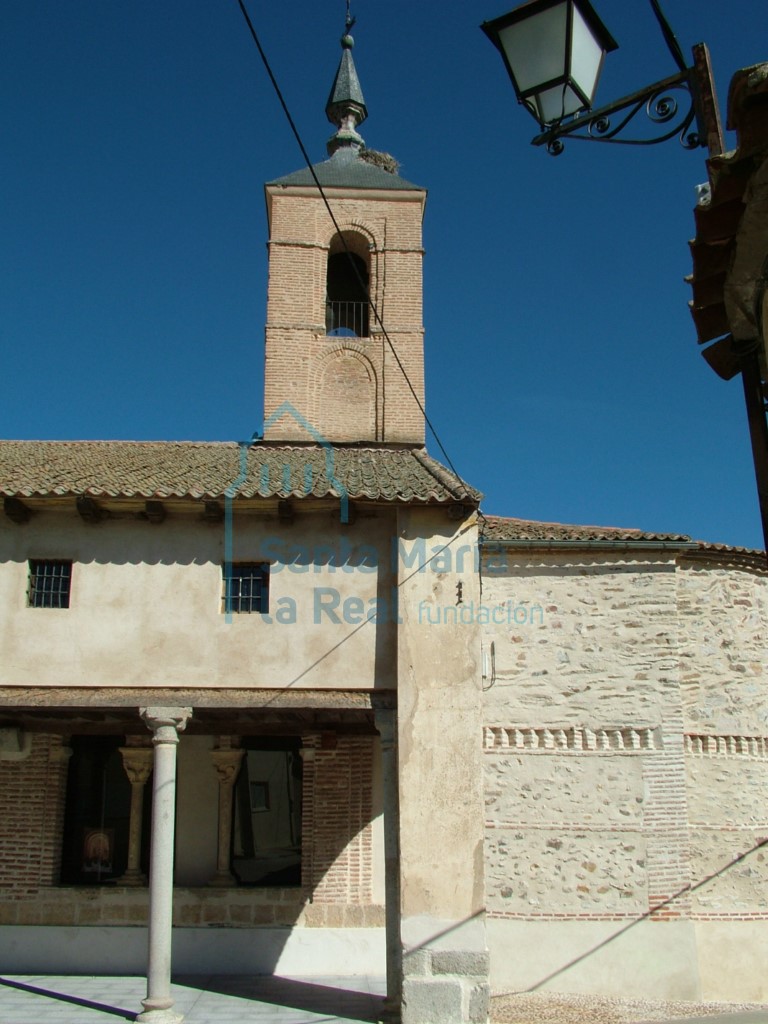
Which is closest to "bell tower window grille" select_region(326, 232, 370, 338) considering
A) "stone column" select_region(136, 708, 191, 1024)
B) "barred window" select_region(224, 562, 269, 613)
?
"barred window" select_region(224, 562, 269, 613)

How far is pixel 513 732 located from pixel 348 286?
8985 millimetres

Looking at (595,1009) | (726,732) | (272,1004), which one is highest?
(726,732)

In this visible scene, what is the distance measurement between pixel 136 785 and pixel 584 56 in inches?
444

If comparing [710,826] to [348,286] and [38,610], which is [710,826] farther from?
[348,286]

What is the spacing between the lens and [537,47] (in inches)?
155

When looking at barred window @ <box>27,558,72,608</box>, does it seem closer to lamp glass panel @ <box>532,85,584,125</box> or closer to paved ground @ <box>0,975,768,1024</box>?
paved ground @ <box>0,975,768,1024</box>

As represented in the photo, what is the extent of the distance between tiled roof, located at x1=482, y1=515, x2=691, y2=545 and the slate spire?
A: 9313 millimetres

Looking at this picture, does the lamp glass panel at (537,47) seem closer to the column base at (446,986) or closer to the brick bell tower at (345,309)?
the column base at (446,986)

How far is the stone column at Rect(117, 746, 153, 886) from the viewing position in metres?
12.4

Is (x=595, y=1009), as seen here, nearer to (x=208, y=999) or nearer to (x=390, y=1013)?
(x=390, y=1013)

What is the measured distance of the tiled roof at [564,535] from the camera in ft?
42.2

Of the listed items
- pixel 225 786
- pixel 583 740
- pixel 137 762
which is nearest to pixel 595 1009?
pixel 583 740

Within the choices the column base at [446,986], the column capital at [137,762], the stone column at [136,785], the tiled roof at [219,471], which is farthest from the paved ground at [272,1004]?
the tiled roof at [219,471]

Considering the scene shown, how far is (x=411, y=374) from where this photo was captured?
1538 centimetres
